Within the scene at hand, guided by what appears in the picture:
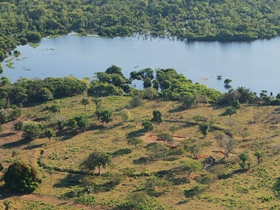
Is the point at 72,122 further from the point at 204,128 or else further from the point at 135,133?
the point at 204,128

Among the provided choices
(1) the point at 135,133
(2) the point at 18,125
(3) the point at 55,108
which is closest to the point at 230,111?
(1) the point at 135,133

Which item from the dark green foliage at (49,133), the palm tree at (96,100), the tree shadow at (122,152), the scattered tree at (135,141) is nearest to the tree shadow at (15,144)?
the dark green foliage at (49,133)

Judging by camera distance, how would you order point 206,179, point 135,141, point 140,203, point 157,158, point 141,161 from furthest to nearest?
1. point 135,141
2. point 157,158
3. point 141,161
4. point 206,179
5. point 140,203

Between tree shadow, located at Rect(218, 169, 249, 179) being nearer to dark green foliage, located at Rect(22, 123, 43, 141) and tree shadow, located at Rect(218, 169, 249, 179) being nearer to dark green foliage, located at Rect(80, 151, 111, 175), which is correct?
dark green foliage, located at Rect(80, 151, 111, 175)

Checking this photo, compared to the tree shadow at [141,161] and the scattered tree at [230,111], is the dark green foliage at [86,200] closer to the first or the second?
the tree shadow at [141,161]

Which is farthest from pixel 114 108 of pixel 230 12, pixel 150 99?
pixel 230 12

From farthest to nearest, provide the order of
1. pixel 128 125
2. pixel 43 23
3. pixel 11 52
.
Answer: pixel 43 23, pixel 11 52, pixel 128 125

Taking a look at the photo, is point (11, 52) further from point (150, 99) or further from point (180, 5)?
point (180, 5)
